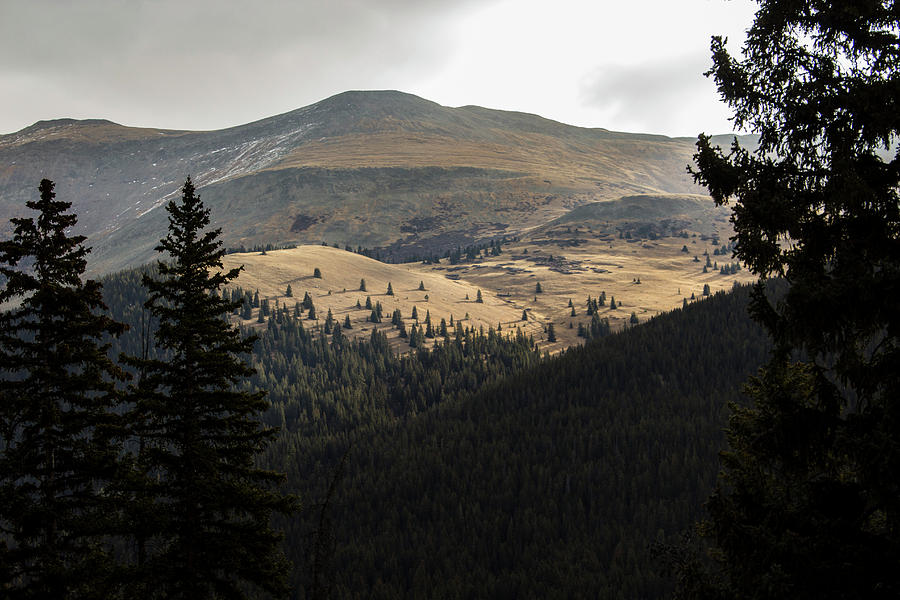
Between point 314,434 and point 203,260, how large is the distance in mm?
132128

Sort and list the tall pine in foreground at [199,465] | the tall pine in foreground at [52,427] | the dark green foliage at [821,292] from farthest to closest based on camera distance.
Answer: the tall pine in foreground at [52,427], the tall pine in foreground at [199,465], the dark green foliage at [821,292]

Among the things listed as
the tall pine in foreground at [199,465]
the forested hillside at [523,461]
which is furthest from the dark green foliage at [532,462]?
the tall pine in foreground at [199,465]

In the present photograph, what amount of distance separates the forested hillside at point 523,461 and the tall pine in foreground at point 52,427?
65668 millimetres

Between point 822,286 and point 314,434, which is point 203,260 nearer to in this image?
point 822,286

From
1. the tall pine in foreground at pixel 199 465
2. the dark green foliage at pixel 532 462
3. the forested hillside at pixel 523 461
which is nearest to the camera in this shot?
the tall pine in foreground at pixel 199 465

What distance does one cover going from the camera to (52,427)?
19.7 metres

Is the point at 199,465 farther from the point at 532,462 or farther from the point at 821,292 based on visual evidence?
the point at 532,462

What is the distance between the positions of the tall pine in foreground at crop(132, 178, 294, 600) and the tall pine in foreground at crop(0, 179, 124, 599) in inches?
61.0

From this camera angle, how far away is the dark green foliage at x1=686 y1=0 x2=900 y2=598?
34.3ft

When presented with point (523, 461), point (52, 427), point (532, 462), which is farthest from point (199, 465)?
point (532, 462)

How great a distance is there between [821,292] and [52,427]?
20007 millimetres

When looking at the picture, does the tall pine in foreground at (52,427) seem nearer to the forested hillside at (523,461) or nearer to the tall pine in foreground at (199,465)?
the tall pine in foreground at (199,465)

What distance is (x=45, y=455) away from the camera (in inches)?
754

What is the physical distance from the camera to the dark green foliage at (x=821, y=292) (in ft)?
34.3
